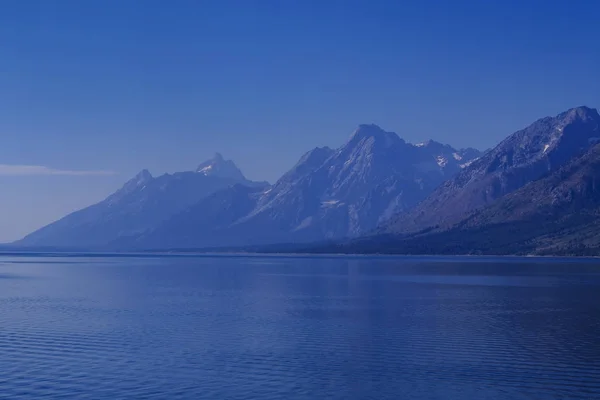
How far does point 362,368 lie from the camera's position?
63.4 meters

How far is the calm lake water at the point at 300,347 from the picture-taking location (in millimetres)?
55906

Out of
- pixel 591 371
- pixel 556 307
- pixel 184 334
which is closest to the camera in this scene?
pixel 591 371

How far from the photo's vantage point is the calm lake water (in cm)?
5591

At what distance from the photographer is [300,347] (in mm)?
73875

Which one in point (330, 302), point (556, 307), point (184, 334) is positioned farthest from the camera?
point (330, 302)

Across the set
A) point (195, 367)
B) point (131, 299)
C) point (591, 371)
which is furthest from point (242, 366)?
point (131, 299)

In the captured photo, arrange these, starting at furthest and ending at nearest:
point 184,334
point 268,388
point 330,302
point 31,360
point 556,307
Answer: point 330,302 → point 556,307 → point 184,334 → point 31,360 → point 268,388

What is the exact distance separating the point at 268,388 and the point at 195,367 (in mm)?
9837

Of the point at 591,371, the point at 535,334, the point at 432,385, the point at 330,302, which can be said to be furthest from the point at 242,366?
the point at 330,302

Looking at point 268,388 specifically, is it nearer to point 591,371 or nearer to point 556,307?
point 591,371

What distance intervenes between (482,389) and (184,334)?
36.6 meters

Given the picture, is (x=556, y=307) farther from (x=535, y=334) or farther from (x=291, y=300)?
(x=291, y=300)

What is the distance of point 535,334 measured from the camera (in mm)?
83062

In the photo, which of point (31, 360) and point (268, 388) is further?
point (31, 360)
